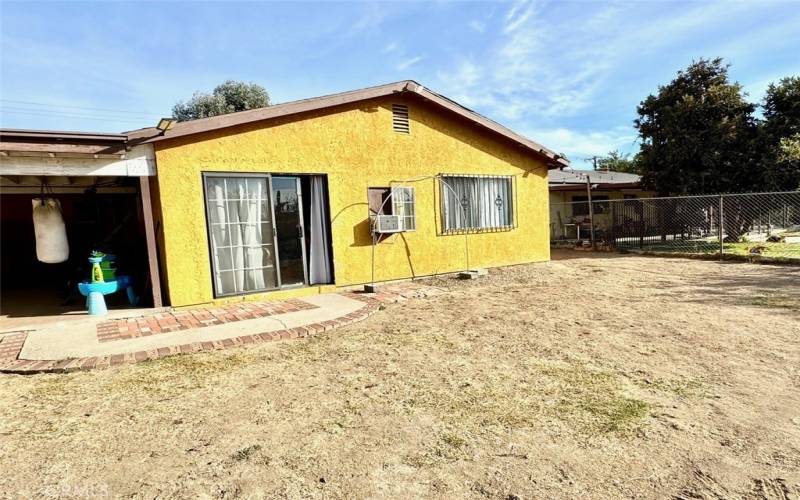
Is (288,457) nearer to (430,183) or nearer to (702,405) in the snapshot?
(702,405)

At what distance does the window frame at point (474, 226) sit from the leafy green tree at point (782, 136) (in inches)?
377

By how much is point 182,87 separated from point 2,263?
888 inches

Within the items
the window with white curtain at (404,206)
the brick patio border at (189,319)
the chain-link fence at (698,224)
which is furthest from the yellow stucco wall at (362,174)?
the chain-link fence at (698,224)

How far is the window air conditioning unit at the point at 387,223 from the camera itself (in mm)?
7770

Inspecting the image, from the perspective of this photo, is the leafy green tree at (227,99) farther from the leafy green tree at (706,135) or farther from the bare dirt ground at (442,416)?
the bare dirt ground at (442,416)

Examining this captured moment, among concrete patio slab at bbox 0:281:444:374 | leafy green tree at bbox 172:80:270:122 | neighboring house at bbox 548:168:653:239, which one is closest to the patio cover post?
concrete patio slab at bbox 0:281:444:374

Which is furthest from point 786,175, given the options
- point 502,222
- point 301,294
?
point 301,294

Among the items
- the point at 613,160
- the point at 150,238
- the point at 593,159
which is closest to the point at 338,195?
the point at 150,238

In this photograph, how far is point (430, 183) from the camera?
8820 millimetres

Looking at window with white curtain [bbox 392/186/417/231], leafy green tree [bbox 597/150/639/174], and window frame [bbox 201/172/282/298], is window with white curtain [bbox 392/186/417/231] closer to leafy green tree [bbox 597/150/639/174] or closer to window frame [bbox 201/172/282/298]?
window frame [bbox 201/172/282/298]

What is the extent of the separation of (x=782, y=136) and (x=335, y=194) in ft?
49.0

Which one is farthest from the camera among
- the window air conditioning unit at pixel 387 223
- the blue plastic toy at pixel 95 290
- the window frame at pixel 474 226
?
the window frame at pixel 474 226

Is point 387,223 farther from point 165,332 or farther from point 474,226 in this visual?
point 165,332

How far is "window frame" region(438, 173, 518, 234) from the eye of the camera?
8.96 metres
